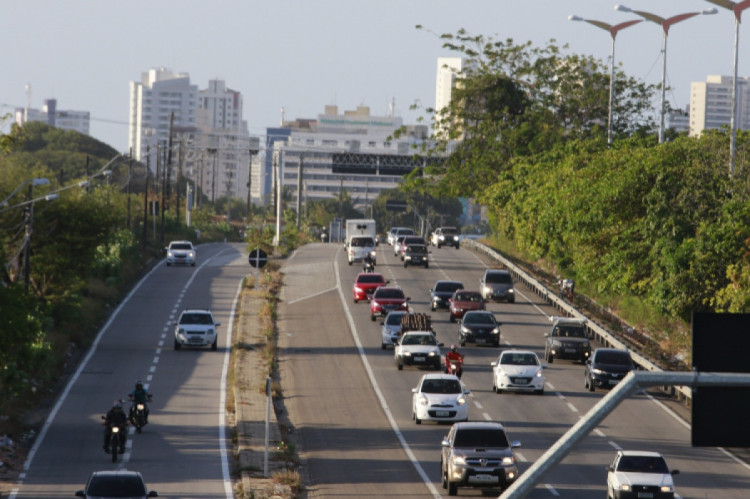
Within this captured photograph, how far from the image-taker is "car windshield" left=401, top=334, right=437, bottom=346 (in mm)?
42719

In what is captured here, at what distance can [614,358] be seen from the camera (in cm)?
3906

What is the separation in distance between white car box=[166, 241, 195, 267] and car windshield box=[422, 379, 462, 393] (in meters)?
48.9

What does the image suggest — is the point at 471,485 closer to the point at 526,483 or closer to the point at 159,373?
the point at 526,483

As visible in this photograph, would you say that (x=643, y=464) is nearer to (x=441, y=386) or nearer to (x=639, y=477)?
(x=639, y=477)

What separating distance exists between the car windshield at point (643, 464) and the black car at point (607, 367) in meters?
14.8

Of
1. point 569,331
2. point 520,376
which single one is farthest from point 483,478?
point 569,331

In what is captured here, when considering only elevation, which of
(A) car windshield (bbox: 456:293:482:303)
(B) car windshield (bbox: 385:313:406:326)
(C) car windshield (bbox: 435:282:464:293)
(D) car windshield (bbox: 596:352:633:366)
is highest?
(C) car windshield (bbox: 435:282:464:293)

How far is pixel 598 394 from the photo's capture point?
1523 inches

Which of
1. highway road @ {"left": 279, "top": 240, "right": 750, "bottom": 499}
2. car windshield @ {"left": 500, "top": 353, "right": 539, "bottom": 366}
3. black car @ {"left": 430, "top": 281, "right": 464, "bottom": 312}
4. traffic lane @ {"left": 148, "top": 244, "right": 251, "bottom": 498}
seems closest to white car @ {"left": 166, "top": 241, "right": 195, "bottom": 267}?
traffic lane @ {"left": 148, "top": 244, "right": 251, "bottom": 498}

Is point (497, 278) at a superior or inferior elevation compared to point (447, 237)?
inferior

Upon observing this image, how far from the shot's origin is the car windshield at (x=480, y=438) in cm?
2489

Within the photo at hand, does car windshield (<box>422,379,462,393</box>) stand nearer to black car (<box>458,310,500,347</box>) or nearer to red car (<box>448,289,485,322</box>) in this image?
black car (<box>458,310,500,347</box>)

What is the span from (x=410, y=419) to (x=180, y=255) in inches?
1878

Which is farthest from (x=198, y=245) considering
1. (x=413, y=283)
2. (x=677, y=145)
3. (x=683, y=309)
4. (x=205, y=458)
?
(x=205, y=458)
